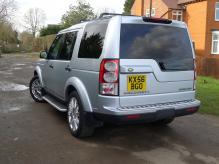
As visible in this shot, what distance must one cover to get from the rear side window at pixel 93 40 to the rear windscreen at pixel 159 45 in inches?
15.9

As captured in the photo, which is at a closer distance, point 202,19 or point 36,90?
point 36,90

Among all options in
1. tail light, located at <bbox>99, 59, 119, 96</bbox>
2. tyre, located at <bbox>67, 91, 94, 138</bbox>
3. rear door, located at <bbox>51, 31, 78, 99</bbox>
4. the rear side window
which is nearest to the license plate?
tail light, located at <bbox>99, 59, 119, 96</bbox>

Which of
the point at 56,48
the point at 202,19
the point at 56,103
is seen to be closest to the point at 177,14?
the point at 202,19

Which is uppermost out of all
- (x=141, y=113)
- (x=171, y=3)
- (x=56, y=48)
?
(x=171, y=3)

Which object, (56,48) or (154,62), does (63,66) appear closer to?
(56,48)

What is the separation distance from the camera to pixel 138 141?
5.63m

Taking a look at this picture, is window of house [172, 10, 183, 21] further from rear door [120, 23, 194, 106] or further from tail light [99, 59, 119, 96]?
tail light [99, 59, 119, 96]

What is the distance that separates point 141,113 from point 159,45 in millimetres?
1171

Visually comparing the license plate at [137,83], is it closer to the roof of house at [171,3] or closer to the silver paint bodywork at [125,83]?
the silver paint bodywork at [125,83]

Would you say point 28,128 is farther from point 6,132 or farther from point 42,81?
point 42,81

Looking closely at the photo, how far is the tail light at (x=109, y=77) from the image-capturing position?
481cm

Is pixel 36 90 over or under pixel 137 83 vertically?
under

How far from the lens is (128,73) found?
15.8ft

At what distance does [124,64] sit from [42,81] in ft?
12.6
